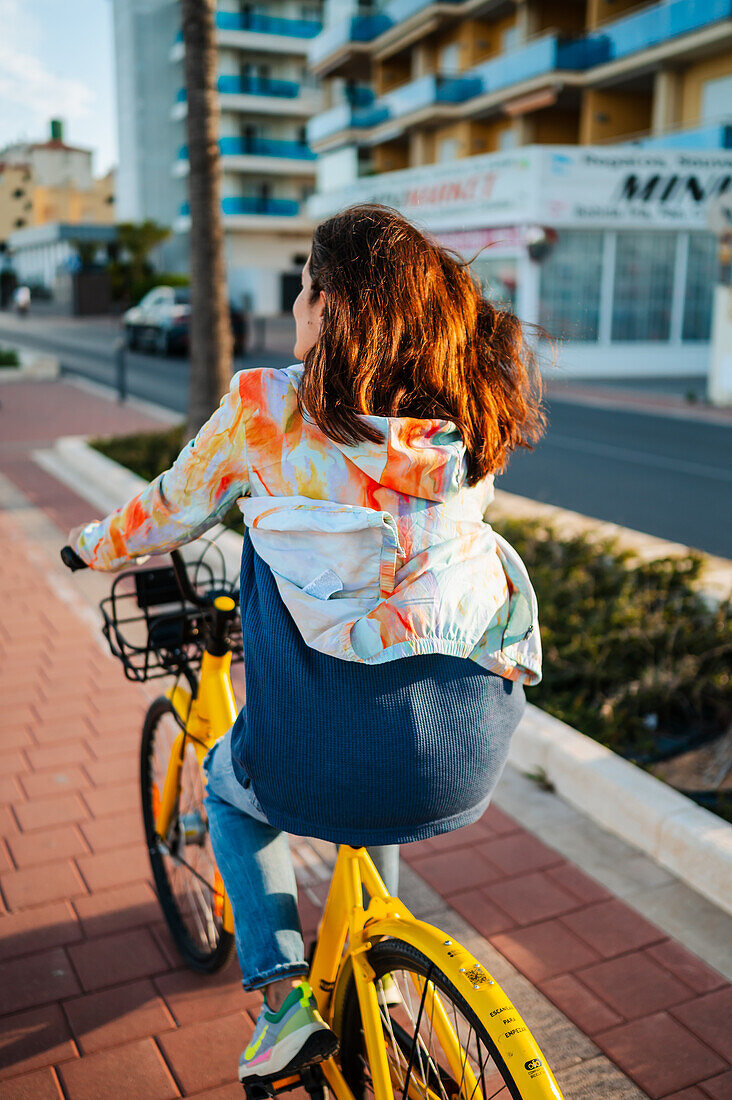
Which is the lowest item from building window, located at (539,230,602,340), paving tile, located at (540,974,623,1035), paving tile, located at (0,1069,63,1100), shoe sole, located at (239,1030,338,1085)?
paving tile, located at (0,1069,63,1100)

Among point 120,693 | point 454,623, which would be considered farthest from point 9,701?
point 454,623

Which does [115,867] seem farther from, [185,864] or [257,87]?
[257,87]

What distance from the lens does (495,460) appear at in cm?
179

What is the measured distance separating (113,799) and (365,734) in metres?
2.32

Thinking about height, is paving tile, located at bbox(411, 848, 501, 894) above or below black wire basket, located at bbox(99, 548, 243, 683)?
below

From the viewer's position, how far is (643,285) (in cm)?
2394

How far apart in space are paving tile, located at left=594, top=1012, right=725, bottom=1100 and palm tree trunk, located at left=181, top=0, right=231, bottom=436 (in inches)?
245

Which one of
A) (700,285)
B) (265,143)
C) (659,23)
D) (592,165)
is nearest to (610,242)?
(592,165)

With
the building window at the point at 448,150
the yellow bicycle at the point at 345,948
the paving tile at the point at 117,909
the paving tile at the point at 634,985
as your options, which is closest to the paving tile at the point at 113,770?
the paving tile at the point at 117,909

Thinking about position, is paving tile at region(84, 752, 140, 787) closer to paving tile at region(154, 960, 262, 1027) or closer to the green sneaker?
paving tile at region(154, 960, 262, 1027)

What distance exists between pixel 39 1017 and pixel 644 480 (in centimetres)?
922

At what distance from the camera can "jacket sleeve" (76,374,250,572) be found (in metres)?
1.76

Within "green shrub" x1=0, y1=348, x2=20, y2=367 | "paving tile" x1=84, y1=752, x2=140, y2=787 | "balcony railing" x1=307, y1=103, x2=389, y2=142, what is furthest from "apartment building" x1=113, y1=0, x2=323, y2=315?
"paving tile" x1=84, y1=752, x2=140, y2=787

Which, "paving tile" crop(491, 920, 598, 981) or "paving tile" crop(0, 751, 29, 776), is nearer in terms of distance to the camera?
"paving tile" crop(491, 920, 598, 981)
